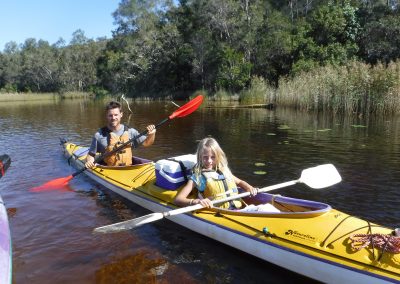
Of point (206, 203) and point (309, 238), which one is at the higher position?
point (206, 203)

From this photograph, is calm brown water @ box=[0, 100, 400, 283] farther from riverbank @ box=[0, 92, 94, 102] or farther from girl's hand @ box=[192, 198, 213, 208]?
riverbank @ box=[0, 92, 94, 102]

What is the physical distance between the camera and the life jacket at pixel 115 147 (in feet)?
22.5

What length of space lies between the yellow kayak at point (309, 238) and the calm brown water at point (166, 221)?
346 mm

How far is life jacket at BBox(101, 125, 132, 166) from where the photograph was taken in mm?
6852

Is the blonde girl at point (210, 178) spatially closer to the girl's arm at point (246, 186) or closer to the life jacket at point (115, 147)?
the girl's arm at point (246, 186)

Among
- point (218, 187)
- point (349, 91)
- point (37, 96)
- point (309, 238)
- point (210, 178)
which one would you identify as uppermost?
point (349, 91)

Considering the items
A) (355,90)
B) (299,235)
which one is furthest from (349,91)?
(299,235)

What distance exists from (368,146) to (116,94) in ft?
122

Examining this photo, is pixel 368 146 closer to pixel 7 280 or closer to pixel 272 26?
pixel 7 280

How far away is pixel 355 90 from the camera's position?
15289 millimetres

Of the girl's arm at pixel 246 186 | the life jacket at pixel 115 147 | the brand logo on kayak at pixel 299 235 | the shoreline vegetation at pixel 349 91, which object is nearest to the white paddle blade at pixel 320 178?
the girl's arm at pixel 246 186

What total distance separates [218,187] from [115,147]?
276 cm

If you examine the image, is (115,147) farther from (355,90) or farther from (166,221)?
(355,90)

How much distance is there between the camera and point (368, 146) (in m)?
10.2
